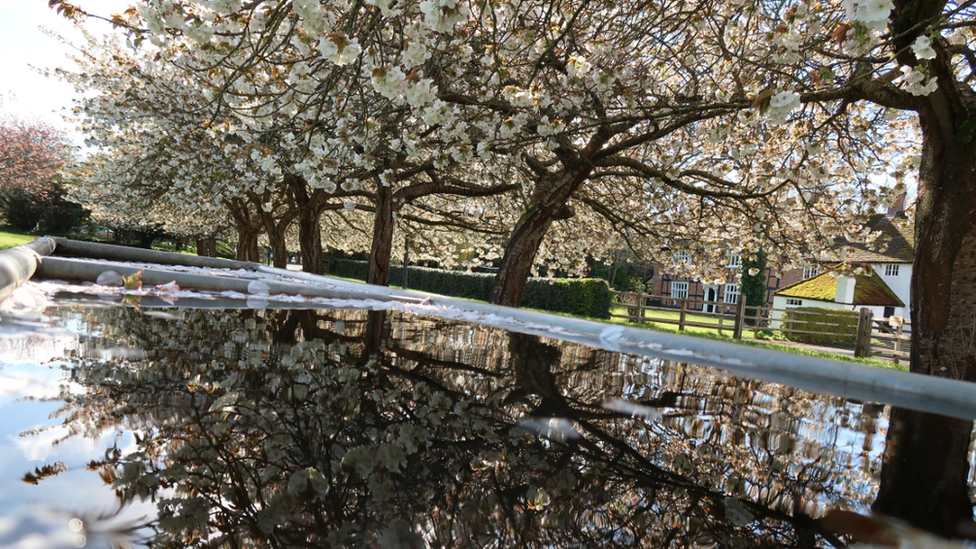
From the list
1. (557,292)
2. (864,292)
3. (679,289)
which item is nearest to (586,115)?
(557,292)

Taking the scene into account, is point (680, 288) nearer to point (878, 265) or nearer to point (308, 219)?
point (878, 265)

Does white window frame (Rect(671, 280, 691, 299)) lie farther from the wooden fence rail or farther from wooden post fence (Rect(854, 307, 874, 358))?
wooden post fence (Rect(854, 307, 874, 358))

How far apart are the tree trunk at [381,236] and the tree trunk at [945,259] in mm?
7394

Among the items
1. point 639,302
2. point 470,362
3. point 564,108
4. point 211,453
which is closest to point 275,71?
point 564,108

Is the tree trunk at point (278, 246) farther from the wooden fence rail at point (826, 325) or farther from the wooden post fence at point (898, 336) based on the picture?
the wooden post fence at point (898, 336)

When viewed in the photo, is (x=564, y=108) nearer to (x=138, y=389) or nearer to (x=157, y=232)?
(x=138, y=389)

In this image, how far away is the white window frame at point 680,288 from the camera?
136 feet

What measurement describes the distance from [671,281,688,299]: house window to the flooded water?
140 feet

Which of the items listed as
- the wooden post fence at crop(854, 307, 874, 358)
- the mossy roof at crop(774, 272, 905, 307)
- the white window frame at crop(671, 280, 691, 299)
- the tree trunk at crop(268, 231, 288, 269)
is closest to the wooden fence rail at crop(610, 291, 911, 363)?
the wooden post fence at crop(854, 307, 874, 358)

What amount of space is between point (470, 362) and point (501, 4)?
3897mm

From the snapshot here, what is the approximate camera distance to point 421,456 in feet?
2.79

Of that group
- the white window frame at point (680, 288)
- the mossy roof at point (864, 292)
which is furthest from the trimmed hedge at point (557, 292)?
the white window frame at point (680, 288)

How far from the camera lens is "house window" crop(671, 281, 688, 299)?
136 ft

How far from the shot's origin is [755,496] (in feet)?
2.68
